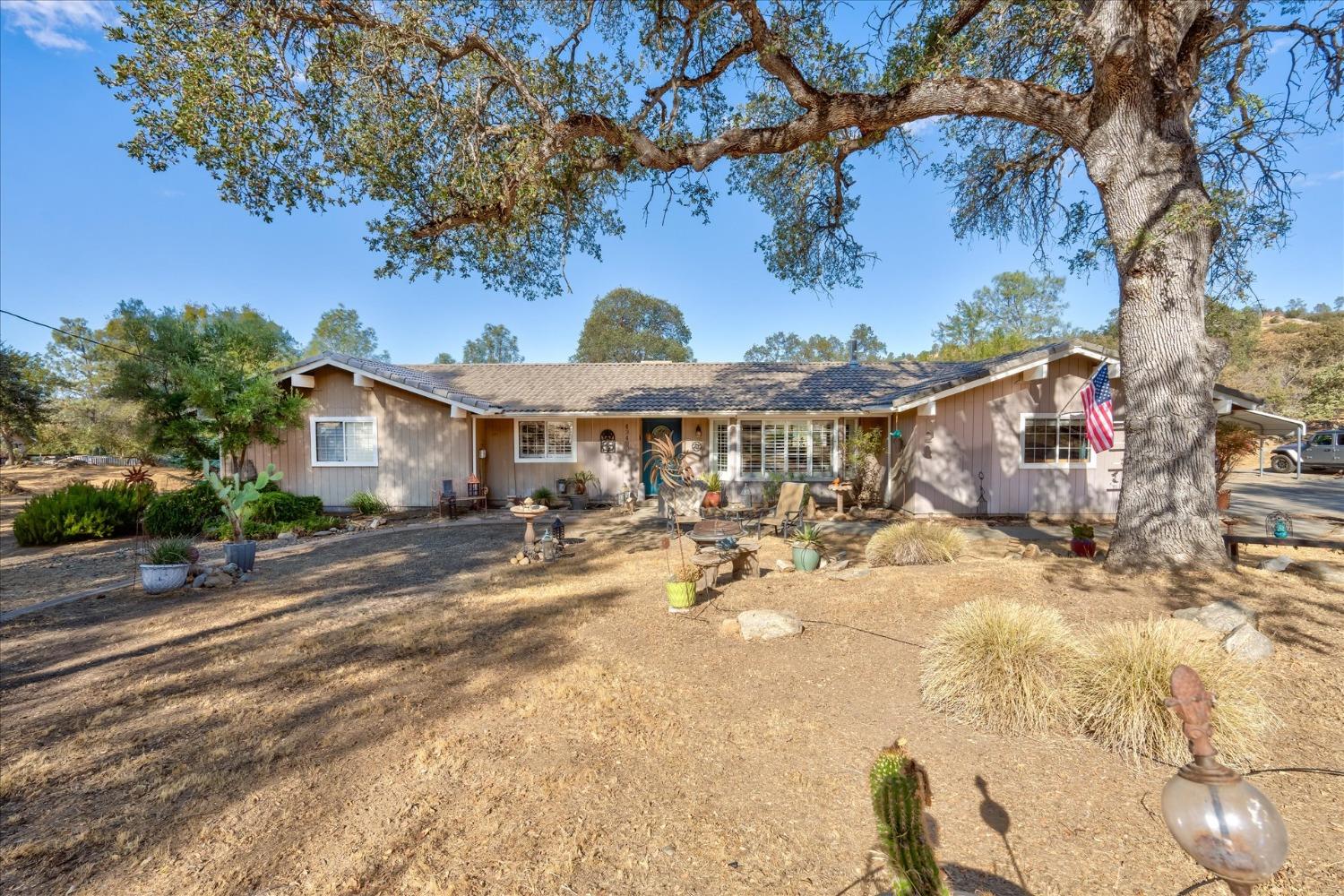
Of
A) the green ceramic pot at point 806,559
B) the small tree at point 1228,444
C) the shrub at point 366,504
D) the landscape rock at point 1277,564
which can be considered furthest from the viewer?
the shrub at point 366,504

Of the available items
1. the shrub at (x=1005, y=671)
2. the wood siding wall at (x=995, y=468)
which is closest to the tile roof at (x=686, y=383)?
the wood siding wall at (x=995, y=468)

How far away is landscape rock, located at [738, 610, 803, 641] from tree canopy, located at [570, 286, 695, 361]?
38.3 metres

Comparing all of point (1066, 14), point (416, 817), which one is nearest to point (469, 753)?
point (416, 817)

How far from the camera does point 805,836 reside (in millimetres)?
2742

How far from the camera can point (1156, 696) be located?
3367mm

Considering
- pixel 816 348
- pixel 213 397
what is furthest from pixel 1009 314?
pixel 213 397

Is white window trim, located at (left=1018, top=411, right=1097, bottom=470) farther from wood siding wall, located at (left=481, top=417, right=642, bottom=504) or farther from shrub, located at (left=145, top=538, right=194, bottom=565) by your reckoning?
shrub, located at (left=145, top=538, right=194, bottom=565)

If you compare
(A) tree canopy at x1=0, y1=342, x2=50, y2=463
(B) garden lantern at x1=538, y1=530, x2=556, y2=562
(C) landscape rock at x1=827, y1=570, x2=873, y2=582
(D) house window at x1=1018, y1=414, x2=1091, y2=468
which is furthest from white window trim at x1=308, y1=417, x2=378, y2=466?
(D) house window at x1=1018, y1=414, x2=1091, y2=468

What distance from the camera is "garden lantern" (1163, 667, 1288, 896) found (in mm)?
1224

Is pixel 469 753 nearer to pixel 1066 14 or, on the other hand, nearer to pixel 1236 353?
pixel 1066 14

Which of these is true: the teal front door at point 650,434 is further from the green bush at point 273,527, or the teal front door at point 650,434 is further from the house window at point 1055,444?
the house window at point 1055,444

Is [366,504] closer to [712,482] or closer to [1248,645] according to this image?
[712,482]

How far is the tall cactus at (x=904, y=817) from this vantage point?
1.81 meters

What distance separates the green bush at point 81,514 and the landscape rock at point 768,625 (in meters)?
12.6
